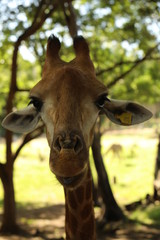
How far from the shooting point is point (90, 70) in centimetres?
316

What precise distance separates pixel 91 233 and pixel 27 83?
8.71 m

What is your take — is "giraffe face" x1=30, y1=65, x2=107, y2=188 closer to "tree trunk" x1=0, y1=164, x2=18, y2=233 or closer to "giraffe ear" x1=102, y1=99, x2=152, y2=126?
"giraffe ear" x1=102, y1=99, x2=152, y2=126

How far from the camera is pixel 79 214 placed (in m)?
3.14

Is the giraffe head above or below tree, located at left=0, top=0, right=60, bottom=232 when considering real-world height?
above

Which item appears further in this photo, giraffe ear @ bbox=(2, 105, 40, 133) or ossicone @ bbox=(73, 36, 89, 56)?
ossicone @ bbox=(73, 36, 89, 56)

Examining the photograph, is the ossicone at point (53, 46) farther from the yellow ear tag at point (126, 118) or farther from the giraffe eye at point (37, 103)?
the yellow ear tag at point (126, 118)

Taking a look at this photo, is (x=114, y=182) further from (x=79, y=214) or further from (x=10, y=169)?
(x=79, y=214)

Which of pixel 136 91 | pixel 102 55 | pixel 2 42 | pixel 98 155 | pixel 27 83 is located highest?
pixel 2 42

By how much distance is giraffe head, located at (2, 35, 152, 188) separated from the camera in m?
2.24

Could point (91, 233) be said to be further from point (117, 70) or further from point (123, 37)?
point (117, 70)

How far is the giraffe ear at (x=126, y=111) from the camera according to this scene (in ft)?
10.5

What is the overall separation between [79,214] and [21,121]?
114 centimetres

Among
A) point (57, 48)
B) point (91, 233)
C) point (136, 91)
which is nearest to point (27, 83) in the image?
point (136, 91)

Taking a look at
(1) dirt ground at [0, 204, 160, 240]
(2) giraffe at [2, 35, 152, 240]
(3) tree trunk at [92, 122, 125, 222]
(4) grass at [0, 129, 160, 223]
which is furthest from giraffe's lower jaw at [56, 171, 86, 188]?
(3) tree trunk at [92, 122, 125, 222]
